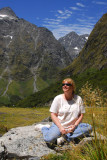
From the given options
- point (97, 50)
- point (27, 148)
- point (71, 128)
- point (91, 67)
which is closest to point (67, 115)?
point (71, 128)

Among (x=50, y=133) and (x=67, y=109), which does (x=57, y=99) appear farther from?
(x=50, y=133)

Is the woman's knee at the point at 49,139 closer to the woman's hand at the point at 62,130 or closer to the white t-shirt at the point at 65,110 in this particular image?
the woman's hand at the point at 62,130

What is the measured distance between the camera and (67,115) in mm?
8586

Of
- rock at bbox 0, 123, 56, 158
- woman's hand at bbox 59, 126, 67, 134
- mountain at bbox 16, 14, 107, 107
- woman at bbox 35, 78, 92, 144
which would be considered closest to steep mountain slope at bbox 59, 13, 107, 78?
mountain at bbox 16, 14, 107, 107

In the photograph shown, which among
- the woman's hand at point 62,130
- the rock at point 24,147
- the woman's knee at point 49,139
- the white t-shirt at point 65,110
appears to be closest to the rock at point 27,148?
the rock at point 24,147

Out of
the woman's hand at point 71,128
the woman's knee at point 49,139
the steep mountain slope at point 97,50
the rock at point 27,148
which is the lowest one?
the rock at point 27,148

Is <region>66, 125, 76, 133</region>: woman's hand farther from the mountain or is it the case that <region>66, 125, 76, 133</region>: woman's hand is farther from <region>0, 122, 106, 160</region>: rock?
the mountain

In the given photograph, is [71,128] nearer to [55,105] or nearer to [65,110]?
[65,110]

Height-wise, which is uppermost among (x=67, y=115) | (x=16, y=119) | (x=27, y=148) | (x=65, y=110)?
(x=65, y=110)

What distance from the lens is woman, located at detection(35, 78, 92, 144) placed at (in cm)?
829

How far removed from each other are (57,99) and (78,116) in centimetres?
126

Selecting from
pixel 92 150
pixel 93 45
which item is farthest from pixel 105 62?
pixel 92 150

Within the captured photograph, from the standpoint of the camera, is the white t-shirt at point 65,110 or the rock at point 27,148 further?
the white t-shirt at point 65,110

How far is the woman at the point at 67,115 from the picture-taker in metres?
8.29
